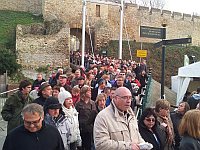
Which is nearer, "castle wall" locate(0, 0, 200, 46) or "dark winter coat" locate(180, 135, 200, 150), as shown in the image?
"dark winter coat" locate(180, 135, 200, 150)

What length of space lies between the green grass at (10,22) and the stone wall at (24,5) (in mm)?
1124

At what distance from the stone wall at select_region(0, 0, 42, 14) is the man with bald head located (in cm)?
3258

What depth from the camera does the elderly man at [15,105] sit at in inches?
219

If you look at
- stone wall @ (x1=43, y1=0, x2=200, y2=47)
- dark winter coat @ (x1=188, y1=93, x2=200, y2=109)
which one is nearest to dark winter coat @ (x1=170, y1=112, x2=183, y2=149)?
dark winter coat @ (x1=188, y1=93, x2=200, y2=109)

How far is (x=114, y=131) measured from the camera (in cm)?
415

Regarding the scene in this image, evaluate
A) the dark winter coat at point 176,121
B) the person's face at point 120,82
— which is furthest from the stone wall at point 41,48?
the dark winter coat at point 176,121

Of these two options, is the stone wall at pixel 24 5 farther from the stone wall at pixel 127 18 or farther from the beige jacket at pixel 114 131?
the beige jacket at pixel 114 131

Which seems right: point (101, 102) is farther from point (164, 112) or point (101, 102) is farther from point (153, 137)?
point (153, 137)

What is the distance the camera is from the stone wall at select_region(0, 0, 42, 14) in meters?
35.6

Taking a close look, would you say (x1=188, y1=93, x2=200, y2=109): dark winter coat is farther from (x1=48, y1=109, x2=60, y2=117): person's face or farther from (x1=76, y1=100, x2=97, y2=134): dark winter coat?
(x1=48, y1=109, x2=60, y2=117): person's face

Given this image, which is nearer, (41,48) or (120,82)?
(120,82)

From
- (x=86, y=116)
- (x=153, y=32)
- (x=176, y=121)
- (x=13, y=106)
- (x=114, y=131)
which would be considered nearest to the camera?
(x=114, y=131)

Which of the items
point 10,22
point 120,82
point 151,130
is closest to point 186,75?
point 120,82

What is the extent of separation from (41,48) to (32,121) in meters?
24.3
